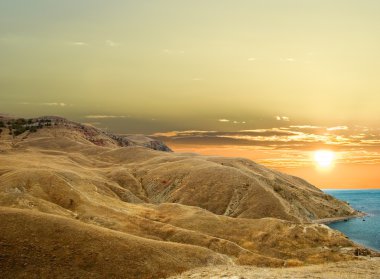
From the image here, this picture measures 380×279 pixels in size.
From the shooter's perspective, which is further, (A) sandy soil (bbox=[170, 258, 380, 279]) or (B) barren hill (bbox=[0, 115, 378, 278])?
(B) barren hill (bbox=[0, 115, 378, 278])

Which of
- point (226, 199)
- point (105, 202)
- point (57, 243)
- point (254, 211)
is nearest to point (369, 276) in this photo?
point (57, 243)

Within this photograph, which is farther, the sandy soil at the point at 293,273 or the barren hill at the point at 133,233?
the barren hill at the point at 133,233

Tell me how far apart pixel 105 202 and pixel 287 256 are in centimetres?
6168

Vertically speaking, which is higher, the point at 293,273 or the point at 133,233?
the point at 293,273

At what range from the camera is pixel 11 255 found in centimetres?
5803

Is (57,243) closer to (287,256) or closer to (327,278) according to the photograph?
(327,278)

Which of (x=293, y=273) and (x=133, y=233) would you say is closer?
(x=293, y=273)

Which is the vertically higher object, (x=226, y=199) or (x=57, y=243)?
(x=57, y=243)

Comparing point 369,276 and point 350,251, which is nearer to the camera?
point 369,276

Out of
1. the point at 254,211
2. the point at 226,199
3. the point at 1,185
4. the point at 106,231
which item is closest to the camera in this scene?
the point at 106,231

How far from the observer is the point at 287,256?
9931 cm

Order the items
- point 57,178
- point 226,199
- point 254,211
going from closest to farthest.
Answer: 1. point 57,178
2. point 254,211
3. point 226,199

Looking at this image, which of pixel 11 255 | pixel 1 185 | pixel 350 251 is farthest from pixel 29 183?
pixel 350 251

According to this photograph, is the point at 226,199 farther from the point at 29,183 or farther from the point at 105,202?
the point at 29,183
